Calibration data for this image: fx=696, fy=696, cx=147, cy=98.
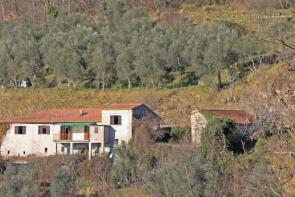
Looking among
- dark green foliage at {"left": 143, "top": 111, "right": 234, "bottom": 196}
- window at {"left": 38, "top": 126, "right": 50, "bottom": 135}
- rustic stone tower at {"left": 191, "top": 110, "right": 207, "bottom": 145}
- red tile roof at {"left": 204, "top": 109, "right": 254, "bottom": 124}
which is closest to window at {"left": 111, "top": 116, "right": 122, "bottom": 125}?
window at {"left": 38, "top": 126, "right": 50, "bottom": 135}

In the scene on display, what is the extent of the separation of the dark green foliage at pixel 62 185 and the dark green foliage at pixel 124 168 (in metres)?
2.45

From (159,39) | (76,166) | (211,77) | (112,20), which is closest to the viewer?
(76,166)

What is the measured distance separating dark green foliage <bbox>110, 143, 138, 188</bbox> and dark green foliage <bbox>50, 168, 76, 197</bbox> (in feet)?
8.03

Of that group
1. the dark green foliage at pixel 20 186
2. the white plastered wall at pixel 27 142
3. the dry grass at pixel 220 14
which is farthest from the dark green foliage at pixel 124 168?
the dry grass at pixel 220 14

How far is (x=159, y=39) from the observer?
4359 cm

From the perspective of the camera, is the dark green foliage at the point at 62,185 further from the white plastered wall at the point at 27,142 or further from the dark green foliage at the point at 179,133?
the white plastered wall at the point at 27,142

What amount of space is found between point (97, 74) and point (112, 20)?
9180 millimetres

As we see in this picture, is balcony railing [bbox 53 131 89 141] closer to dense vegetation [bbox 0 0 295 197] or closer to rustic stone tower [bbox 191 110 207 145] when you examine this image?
dense vegetation [bbox 0 0 295 197]

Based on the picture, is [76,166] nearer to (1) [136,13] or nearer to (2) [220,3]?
(1) [136,13]

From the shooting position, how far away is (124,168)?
84.5ft

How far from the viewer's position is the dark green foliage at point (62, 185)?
22194 millimetres

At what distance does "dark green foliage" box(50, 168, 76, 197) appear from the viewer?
22194 mm

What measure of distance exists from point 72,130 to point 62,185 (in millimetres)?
13441

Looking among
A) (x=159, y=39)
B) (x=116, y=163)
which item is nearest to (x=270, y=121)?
(x=116, y=163)
